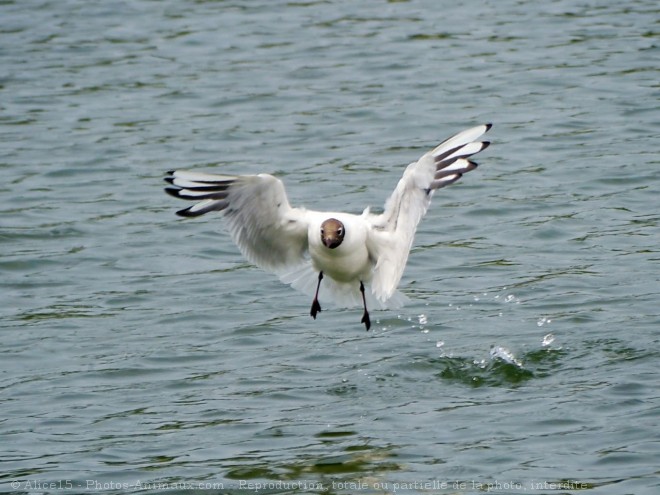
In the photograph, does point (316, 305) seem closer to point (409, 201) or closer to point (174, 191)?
point (409, 201)

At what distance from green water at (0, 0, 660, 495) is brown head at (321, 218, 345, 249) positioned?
3.50 ft

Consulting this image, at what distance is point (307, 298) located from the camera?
11.6 metres

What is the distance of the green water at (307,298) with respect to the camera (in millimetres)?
8539

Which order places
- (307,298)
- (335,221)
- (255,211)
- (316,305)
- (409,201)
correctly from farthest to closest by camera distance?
(307,298)
(316,305)
(255,211)
(335,221)
(409,201)

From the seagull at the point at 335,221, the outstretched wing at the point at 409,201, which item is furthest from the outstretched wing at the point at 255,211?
the outstretched wing at the point at 409,201

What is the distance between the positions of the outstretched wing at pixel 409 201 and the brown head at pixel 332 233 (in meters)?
0.35

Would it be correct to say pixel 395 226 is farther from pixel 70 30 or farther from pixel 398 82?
pixel 70 30

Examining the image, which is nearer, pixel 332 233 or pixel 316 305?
pixel 332 233

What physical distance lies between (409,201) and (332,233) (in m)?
0.55

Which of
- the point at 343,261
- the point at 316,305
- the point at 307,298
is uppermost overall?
the point at 343,261

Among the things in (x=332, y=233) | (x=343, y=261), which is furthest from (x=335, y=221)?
(x=343, y=261)

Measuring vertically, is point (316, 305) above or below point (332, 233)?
below

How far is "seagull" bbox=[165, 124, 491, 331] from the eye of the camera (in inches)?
360

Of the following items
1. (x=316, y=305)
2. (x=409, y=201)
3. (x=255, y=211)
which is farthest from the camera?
(x=316, y=305)
